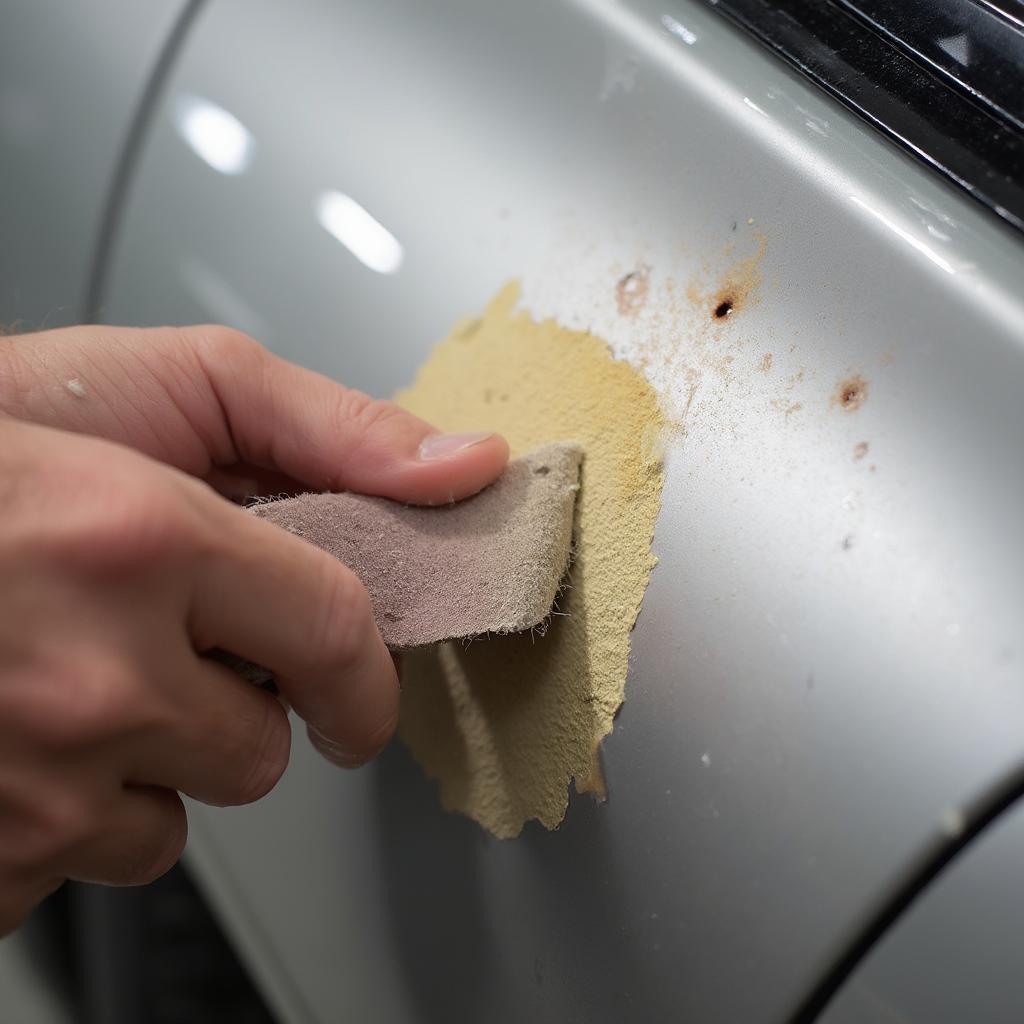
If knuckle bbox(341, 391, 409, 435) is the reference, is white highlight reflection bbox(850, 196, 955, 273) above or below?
above

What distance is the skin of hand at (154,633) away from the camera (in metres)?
0.43

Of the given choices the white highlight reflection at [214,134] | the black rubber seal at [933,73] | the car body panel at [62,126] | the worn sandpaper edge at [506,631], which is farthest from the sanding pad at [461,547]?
the car body panel at [62,126]

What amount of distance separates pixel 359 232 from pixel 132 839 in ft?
1.40

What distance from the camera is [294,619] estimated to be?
48 centimetres

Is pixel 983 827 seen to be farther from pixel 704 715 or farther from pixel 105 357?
pixel 105 357

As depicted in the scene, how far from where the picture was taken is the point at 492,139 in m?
0.67

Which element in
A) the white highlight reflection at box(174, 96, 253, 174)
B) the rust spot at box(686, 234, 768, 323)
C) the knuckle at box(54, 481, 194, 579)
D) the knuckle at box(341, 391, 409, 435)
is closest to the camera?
the knuckle at box(54, 481, 194, 579)

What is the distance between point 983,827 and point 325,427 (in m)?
0.44

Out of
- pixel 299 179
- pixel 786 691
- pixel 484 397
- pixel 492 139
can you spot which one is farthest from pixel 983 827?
pixel 299 179

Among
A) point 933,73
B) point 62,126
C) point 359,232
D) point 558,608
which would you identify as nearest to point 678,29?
point 933,73

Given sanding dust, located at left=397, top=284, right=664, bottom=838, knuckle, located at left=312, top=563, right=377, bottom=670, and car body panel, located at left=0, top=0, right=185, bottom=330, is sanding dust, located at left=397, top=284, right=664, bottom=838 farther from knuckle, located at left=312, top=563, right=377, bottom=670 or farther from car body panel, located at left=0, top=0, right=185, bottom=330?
car body panel, located at left=0, top=0, right=185, bottom=330

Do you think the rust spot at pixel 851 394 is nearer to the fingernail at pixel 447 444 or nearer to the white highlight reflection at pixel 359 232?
the fingernail at pixel 447 444

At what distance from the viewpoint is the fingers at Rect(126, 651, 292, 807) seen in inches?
19.1

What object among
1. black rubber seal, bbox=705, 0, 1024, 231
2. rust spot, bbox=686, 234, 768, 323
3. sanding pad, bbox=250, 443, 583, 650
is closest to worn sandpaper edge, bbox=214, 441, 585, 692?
sanding pad, bbox=250, 443, 583, 650
